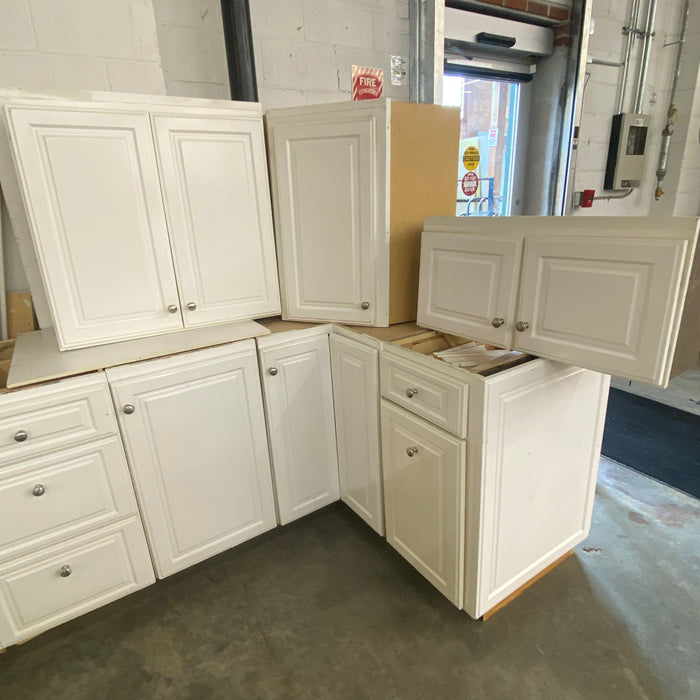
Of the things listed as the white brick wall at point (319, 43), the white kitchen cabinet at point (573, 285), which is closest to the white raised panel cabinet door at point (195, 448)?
the white kitchen cabinet at point (573, 285)

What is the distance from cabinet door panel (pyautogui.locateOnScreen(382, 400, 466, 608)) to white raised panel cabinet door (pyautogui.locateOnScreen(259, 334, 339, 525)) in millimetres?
327

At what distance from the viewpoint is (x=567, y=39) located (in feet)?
8.70

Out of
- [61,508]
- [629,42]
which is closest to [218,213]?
[61,508]

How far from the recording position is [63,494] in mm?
1365

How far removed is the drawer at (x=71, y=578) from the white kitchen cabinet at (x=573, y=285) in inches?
52.9

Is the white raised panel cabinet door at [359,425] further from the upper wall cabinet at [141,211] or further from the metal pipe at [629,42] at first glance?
the metal pipe at [629,42]

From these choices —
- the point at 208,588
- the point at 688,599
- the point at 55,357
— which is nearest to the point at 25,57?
the point at 55,357

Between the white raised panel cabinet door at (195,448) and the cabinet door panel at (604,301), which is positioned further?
the white raised panel cabinet door at (195,448)

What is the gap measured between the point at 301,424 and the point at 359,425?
24 centimetres

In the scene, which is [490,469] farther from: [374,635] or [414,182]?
[414,182]

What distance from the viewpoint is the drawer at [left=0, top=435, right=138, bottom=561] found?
51.0 inches

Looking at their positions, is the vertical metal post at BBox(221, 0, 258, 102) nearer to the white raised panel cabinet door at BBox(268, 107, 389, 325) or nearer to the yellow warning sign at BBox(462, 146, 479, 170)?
the white raised panel cabinet door at BBox(268, 107, 389, 325)

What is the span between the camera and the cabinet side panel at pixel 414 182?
154cm

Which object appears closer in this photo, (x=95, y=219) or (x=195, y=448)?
(x=95, y=219)
